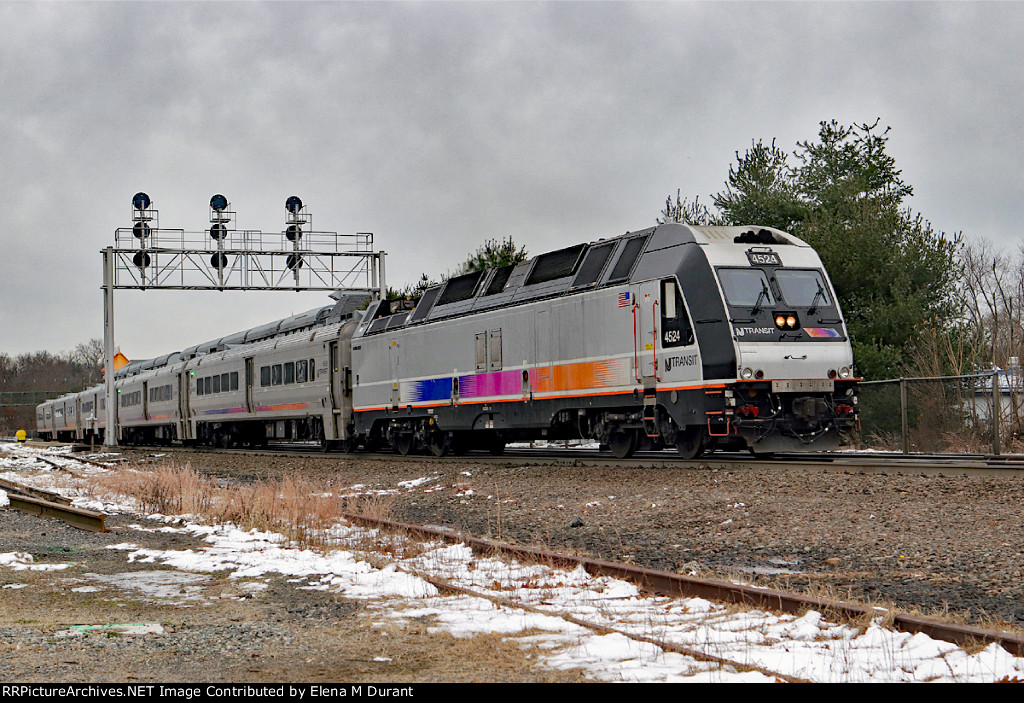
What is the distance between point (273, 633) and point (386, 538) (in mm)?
4238

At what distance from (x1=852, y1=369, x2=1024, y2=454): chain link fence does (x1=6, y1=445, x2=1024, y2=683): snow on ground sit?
11.4 m

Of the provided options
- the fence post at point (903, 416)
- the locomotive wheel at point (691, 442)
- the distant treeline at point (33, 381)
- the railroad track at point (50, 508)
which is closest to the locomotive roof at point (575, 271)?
the locomotive wheel at point (691, 442)

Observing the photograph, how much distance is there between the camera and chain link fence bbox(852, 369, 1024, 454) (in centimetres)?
1802

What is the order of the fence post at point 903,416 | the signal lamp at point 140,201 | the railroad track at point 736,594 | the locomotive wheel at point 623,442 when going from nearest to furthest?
the railroad track at point 736,594 < the locomotive wheel at point 623,442 < the fence post at point 903,416 < the signal lamp at point 140,201

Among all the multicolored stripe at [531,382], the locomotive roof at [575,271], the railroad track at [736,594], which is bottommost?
the railroad track at [736,594]

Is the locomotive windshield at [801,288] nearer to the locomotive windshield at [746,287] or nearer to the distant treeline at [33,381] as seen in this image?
the locomotive windshield at [746,287]

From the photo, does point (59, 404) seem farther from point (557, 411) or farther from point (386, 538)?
point (386, 538)

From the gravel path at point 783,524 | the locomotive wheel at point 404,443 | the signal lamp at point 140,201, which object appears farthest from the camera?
the signal lamp at point 140,201

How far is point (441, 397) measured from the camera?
872 inches

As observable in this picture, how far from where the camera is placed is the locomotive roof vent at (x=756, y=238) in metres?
16.1

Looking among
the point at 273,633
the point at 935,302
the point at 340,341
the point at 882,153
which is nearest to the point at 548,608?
the point at 273,633

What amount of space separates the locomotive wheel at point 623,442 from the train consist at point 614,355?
0.08ft

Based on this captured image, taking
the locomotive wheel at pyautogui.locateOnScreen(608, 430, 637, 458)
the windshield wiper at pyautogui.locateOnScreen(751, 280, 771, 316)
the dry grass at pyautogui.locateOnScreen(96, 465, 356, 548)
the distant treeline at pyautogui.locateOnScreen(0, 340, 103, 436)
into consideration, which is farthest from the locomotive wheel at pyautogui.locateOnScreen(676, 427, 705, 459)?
the distant treeline at pyautogui.locateOnScreen(0, 340, 103, 436)

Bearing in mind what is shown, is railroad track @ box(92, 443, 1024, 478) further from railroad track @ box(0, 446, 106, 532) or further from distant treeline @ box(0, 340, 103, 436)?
distant treeline @ box(0, 340, 103, 436)
